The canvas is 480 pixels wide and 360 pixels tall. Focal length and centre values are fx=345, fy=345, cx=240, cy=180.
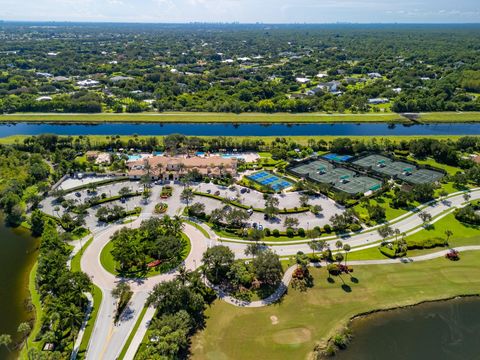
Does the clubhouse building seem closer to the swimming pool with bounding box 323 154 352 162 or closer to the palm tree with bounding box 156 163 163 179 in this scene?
the palm tree with bounding box 156 163 163 179

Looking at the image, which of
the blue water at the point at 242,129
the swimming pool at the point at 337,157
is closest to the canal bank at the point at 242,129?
the blue water at the point at 242,129

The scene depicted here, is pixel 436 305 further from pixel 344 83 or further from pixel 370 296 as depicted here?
pixel 344 83

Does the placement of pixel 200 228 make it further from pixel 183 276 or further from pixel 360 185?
pixel 360 185

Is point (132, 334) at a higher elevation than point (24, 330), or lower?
lower

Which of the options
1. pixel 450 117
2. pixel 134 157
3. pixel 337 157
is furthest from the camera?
pixel 450 117

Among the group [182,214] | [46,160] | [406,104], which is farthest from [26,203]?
[406,104]

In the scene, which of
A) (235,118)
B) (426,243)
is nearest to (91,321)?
(426,243)

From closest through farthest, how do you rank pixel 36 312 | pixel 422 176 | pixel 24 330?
1. pixel 24 330
2. pixel 36 312
3. pixel 422 176

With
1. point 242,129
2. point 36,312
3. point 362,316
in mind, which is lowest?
point 36,312
